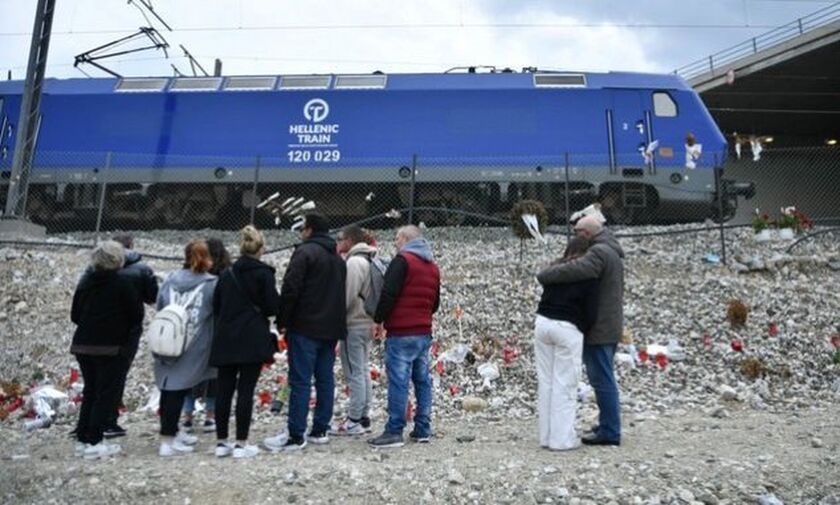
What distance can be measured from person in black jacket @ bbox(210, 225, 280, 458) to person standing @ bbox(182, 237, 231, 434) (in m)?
0.23

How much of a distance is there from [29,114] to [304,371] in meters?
12.2

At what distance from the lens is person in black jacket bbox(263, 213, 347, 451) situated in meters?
5.89

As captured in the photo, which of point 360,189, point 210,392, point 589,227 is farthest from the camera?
point 360,189

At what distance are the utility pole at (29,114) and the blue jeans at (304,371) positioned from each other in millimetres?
11031

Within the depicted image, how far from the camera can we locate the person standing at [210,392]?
20.4ft

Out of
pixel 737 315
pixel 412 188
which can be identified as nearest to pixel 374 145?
pixel 412 188

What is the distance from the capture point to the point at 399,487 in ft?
16.4

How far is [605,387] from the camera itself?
5965mm

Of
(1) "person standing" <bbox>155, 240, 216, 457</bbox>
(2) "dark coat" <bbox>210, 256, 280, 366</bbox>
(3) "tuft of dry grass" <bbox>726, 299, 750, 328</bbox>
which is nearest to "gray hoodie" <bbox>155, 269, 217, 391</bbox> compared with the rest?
(1) "person standing" <bbox>155, 240, 216, 457</bbox>

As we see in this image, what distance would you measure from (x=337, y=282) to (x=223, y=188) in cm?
1153

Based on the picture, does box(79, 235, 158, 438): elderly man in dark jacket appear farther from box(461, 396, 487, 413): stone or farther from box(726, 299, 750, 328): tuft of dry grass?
box(726, 299, 750, 328): tuft of dry grass

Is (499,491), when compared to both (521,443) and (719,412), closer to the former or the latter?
(521,443)

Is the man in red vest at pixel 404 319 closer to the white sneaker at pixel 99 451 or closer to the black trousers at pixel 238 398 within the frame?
the black trousers at pixel 238 398

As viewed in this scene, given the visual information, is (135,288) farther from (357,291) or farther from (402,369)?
(402,369)
